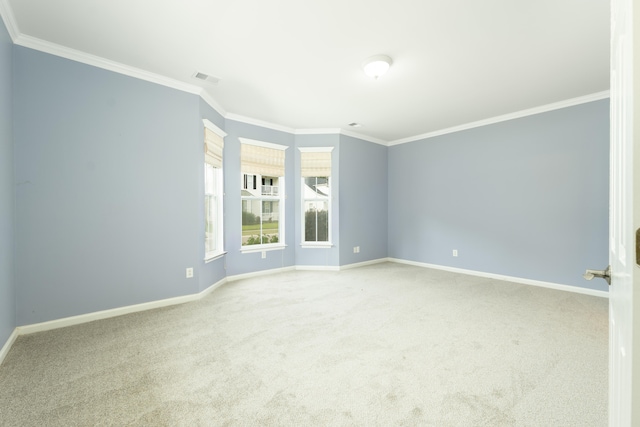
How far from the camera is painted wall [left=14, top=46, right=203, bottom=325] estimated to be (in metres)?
2.53

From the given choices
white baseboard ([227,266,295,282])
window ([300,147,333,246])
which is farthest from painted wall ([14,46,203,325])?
window ([300,147,333,246])

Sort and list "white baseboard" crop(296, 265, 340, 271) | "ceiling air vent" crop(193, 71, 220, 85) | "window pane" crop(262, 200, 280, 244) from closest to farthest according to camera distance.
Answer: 1. "ceiling air vent" crop(193, 71, 220, 85)
2. "window pane" crop(262, 200, 280, 244)
3. "white baseboard" crop(296, 265, 340, 271)

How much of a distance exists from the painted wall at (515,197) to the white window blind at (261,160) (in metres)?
2.64

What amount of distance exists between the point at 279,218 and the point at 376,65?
3.02m

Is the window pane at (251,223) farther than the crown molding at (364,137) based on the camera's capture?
No

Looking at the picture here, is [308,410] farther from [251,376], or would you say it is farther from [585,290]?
[585,290]

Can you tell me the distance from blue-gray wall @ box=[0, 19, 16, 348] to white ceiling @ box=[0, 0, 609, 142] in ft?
1.20

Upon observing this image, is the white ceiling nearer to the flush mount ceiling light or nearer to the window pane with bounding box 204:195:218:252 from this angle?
the flush mount ceiling light

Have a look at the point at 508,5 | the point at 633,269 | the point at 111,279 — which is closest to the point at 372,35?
the point at 508,5

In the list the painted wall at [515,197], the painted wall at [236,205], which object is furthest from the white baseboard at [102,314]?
the painted wall at [515,197]

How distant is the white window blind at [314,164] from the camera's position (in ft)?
16.9

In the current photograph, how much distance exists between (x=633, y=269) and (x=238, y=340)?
2516mm

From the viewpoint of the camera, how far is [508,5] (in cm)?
208

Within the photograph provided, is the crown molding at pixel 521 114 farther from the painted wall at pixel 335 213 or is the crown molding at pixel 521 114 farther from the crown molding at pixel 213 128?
the crown molding at pixel 213 128
